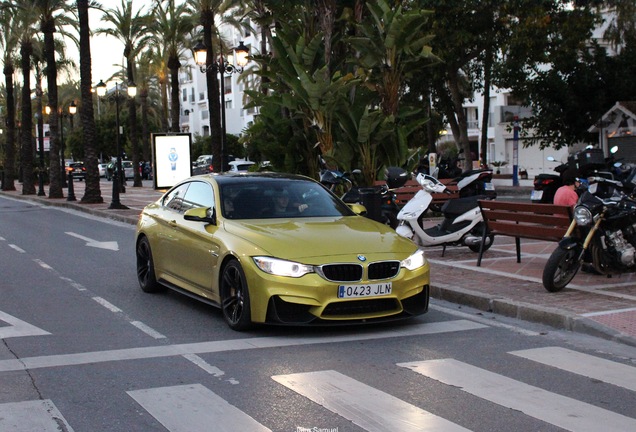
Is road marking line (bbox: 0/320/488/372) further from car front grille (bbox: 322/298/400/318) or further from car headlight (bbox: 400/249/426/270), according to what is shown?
car headlight (bbox: 400/249/426/270)

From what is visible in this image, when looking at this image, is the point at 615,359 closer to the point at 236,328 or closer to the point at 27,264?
the point at 236,328

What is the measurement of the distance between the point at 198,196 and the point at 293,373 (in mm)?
3760

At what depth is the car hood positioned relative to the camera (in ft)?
27.8

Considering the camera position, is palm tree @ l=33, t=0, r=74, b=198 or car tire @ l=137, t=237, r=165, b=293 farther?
palm tree @ l=33, t=0, r=74, b=198

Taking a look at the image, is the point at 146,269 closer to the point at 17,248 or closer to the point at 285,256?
the point at 285,256

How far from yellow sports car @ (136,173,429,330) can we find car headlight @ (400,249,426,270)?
1 centimetres

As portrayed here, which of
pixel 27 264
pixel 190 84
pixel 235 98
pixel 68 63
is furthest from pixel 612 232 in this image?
pixel 190 84

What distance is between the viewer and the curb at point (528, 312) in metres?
8.32

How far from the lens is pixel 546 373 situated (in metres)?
7.06

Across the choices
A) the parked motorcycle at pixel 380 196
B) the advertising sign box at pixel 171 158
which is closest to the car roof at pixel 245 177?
the parked motorcycle at pixel 380 196

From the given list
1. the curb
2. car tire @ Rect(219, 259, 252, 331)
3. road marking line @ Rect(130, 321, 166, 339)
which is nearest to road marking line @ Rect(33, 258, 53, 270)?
road marking line @ Rect(130, 321, 166, 339)

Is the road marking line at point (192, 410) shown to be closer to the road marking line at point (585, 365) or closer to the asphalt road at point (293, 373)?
the asphalt road at point (293, 373)

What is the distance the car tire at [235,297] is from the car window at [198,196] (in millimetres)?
1177

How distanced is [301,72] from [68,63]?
38209 mm
